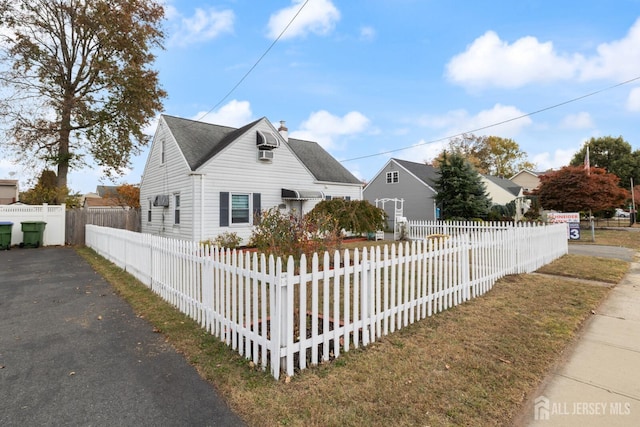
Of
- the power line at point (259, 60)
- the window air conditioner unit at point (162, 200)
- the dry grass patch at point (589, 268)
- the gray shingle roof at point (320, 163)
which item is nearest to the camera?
the dry grass patch at point (589, 268)

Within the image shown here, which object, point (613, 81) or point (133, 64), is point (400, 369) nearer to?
point (613, 81)

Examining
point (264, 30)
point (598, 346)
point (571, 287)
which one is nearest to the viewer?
point (598, 346)

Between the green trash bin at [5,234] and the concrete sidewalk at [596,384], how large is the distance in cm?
1867

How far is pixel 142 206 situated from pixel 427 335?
57.4 ft

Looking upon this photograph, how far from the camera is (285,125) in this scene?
61.8 feet

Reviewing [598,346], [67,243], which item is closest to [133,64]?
[67,243]

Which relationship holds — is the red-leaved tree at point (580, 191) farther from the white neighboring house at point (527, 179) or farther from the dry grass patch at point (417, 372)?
Result: the white neighboring house at point (527, 179)

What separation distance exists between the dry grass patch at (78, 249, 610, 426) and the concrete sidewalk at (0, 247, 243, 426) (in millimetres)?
227

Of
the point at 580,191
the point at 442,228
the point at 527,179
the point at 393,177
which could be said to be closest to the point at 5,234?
the point at 442,228

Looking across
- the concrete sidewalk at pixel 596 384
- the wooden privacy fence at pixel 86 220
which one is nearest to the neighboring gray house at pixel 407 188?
the wooden privacy fence at pixel 86 220

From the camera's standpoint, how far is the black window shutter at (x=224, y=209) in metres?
12.9

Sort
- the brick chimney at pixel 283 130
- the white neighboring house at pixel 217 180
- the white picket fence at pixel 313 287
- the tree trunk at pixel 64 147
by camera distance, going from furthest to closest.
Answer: the brick chimney at pixel 283 130
the tree trunk at pixel 64 147
the white neighboring house at pixel 217 180
the white picket fence at pixel 313 287

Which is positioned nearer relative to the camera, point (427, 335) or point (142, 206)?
point (427, 335)

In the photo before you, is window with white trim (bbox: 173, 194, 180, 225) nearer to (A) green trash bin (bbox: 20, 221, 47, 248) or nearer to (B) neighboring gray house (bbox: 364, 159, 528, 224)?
(A) green trash bin (bbox: 20, 221, 47, 248)
